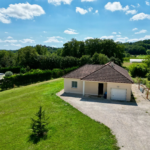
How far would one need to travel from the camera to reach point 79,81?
2147 cm

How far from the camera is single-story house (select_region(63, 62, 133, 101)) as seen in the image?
723 inches

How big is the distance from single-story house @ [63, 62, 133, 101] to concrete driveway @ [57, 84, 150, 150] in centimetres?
149

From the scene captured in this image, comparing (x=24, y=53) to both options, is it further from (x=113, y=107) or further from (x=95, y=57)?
(x=113, y=107)

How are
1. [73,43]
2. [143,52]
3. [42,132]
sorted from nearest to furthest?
[42,132] < [73,43] < [143,52]

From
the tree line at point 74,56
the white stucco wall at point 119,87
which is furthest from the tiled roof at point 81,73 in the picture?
the tree line at point 74,56

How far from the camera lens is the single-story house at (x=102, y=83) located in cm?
1838

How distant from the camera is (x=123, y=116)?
13586mm

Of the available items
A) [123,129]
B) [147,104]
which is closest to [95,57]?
[147,104]

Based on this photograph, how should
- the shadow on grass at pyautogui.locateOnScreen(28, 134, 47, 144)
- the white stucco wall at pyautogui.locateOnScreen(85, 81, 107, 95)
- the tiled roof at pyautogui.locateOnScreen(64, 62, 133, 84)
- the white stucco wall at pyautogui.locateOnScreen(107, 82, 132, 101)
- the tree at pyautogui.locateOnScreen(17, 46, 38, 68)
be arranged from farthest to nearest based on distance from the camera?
the tree at pyautogui.locateOnScreen(17, 46, 38, 68), the white stucco wall at pyautogui.locateOnScreen(85, 81, 107, 95), the tiled roof at pyautogui.locateOnScreen(64, 62, 133, 84), the white stucco wall at pyautogui.locateOnScreen(107, 82, 132, 101), the shadow on grass at pyautogui.locateOnScreen(28, 134, 47, 144)

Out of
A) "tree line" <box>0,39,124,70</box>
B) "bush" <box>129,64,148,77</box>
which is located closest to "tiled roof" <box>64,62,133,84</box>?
"bush" <box>129,64,148,77</box>

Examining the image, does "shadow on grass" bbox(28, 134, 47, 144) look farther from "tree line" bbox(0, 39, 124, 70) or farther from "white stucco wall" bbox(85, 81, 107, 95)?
"tree line" bbox(0, 39, 124, 70)

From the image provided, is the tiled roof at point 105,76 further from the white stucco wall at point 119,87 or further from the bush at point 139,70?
the bush at point 139,70

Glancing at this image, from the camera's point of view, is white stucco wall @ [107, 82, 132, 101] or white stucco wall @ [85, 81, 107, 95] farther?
white stucco wall @ [85, 81, 107, 95]

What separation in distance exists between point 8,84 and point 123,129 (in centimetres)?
2488
